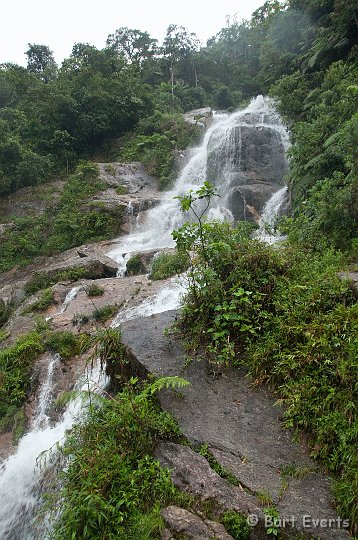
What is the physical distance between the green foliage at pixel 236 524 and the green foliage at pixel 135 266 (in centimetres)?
996

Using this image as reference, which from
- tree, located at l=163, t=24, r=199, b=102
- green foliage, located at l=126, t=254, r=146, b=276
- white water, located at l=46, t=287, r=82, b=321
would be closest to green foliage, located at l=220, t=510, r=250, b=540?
white water, located at l=46, t=287, r=82, b=321

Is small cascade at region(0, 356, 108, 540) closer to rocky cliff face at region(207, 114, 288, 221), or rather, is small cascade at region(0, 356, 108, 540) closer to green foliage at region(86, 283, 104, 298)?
green foliage at region(86, 283, 104, 298)

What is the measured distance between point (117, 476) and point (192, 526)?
35.0 inches

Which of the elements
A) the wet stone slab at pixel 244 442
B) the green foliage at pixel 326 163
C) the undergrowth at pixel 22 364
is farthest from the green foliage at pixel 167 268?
the wet stone slab at pixel 244 442

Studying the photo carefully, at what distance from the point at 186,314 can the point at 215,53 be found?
37.3 meters

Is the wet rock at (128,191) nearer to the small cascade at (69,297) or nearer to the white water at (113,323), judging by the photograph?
the white water at (113,323)

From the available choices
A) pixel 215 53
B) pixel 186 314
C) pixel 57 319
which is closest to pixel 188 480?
pixel 186 314

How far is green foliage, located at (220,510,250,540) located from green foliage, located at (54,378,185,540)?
0.45 meters

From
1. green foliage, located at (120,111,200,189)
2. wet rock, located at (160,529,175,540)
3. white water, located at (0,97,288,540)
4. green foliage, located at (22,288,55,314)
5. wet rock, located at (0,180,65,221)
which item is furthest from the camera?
green foliage, located at (120,111,200,189)

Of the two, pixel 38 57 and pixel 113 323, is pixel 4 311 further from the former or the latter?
pixel 38 57

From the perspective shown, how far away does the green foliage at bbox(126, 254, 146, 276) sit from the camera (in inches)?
507

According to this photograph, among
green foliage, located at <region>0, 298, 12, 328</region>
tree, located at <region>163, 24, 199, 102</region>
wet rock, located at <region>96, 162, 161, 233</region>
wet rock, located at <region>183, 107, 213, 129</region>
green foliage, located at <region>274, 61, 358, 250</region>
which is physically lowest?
green foliage, located at <region>0, 298, 12, 328</region>

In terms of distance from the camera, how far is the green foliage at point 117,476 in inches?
128

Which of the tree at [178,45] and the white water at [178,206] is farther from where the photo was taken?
the tree at [178,45]
